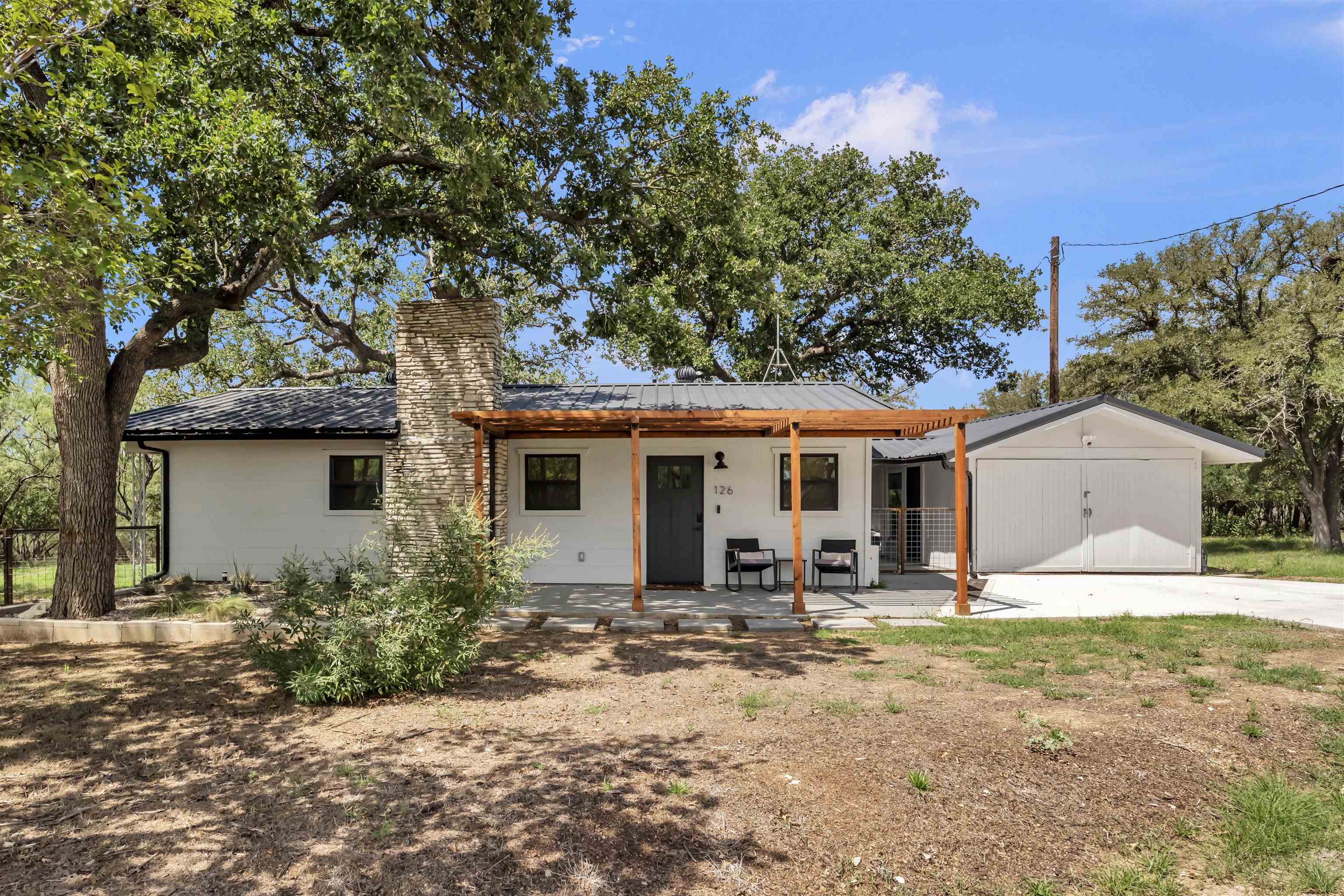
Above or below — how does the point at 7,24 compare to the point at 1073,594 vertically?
above

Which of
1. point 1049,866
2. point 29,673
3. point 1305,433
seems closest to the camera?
point 1049,866

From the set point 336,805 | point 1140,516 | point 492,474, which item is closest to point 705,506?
point 492,474

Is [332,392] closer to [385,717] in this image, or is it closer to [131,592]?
[131,592]

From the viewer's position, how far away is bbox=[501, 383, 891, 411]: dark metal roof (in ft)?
39.1

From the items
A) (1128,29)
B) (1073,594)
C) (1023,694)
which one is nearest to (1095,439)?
(1073,594)

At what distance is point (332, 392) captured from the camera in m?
14.4

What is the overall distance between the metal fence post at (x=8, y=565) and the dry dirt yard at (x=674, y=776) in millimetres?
3678

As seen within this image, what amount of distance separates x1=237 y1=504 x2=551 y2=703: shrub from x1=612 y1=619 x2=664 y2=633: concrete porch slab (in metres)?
2.57

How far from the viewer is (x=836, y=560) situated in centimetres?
1111

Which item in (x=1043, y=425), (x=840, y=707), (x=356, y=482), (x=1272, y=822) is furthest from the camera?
(x=1043, y=425)

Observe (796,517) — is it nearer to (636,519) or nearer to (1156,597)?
(636,519)

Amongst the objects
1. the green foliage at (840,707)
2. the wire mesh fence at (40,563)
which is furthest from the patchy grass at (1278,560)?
the wire mesh fence at (40,563)

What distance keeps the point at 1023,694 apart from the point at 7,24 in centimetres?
1005

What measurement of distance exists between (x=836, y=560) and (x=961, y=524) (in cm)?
217
